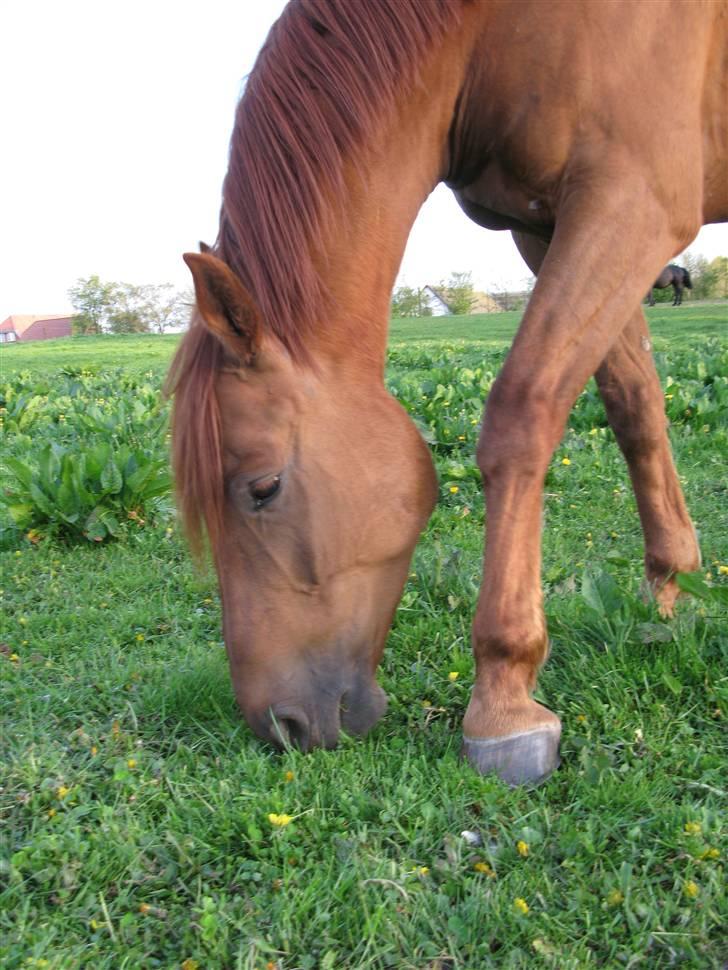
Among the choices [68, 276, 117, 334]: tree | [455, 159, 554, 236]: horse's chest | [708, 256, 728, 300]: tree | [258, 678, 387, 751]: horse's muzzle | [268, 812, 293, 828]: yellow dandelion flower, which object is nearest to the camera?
[268, 812, 293, 828]: yellow dandelion flower

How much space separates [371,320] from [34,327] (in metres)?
86.6

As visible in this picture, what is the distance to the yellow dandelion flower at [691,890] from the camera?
5.14 feet

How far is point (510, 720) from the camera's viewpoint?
6.63 ft

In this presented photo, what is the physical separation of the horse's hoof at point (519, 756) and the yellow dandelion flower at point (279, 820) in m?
0.49

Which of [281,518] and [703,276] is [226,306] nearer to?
[281,518]

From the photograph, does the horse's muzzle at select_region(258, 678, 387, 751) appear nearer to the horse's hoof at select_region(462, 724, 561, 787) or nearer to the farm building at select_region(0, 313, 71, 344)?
the horse's hoof at select_region(462, 724, 561, 787)

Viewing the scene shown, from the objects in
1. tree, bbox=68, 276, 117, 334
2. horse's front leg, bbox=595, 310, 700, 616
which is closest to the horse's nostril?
horse's front leg, bbox=595, 310, 700, 616

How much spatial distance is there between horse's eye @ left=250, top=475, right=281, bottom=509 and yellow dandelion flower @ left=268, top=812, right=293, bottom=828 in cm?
74

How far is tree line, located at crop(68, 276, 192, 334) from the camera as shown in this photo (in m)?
62.1

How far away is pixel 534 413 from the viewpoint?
2068mm

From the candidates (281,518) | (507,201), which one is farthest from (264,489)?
(507,201)

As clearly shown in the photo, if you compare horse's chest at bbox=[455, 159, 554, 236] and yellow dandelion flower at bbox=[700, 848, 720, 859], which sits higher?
horse's chest at bbox=[455, 159, 554, 236]

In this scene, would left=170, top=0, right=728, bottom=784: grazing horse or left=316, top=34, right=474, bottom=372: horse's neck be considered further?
left=316, top=34, right=474, bottom=372: horse's neck

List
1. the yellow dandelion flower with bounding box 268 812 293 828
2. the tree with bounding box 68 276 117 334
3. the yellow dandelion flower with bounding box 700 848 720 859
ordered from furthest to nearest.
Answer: the tree with bounding box 68 276 117 334, the yellow dandelion flower with bounding box 268 812 293 828, the yellow dandelion flower with bounding box 700 848 720 859
